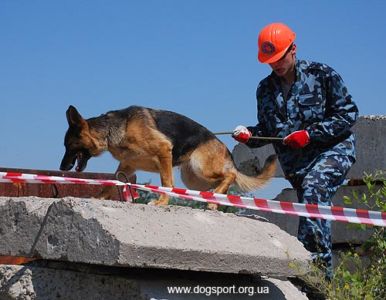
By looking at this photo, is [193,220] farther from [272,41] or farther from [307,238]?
[272,41]

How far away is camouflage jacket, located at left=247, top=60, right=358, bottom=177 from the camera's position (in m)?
6.01

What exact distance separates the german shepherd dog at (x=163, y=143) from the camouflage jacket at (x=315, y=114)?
2.18 meters

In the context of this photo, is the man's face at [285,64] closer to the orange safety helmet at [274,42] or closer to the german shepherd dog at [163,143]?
the orange safety helmet at [274,42]

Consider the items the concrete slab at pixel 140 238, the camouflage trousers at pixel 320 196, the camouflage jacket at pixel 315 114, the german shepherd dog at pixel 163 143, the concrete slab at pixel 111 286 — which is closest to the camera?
the concrete slab at pixel 140 238

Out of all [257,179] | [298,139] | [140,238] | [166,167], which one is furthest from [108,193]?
[140,238]

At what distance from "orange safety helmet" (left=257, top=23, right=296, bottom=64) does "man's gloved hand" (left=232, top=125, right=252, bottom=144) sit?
634 millimetres

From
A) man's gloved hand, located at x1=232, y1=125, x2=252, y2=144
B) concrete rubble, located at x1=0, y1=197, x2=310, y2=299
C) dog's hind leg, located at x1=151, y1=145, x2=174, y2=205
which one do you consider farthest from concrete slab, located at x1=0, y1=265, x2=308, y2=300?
dog's hind leg, located at x1=151, y1=145, x2=174, y2=205

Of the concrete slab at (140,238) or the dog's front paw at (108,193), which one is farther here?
the dog's front paw at (108,193)

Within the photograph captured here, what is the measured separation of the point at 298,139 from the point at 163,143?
8.30 feet

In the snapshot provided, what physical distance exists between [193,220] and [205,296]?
21.2 inches

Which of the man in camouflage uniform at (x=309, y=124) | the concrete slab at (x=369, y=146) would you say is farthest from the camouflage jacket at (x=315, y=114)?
the concrete slab at (x=369, y=146)

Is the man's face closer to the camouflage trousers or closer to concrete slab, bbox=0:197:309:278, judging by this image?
the camouflage trousers

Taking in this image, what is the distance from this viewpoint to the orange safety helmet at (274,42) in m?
6.09

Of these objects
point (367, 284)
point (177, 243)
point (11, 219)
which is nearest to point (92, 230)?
point (177, 243)
